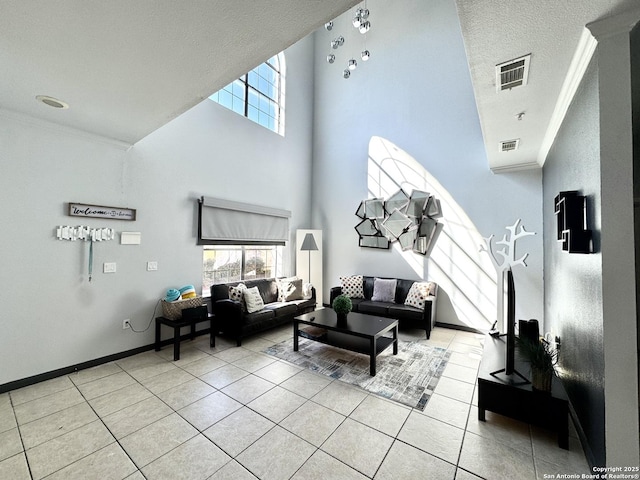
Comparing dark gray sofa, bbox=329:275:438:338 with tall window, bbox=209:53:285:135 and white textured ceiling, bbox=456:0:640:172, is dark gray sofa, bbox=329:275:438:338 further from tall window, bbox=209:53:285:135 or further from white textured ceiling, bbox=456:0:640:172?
tall window, bbox=209:53:285:135

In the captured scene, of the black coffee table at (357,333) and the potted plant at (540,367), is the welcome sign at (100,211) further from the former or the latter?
the potted plant at (540,367)

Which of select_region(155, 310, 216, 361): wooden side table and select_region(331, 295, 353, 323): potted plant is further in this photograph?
select_region(331, 295, 353, 323): potted plant

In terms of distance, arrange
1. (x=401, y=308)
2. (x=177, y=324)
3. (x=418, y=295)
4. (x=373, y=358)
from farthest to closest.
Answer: (x=418, y=295) < (x=401, y=308) < (x=177, y=324) < (x=373, y=358)

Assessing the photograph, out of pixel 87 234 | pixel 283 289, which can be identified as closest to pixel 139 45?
pixel 87 234

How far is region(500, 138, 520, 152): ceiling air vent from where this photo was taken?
3.27 metres

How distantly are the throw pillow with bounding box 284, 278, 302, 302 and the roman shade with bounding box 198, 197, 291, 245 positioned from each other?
103 cm

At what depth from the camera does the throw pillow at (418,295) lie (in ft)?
14.4

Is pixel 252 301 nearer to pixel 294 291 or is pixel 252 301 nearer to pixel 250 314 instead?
pixel 250 314

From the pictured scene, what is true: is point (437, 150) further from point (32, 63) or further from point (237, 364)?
point (32, 63)

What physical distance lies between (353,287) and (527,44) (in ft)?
13.9

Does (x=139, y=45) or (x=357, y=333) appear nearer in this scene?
(x=139, y=45)

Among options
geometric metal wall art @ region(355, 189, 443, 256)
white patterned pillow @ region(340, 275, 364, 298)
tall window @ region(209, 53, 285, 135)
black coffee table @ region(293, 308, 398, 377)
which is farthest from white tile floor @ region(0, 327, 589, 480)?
tall window @ region(209, 53, 285, 135)

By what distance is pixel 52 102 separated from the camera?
241 centimetres

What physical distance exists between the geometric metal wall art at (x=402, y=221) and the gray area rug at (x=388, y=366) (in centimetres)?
197
